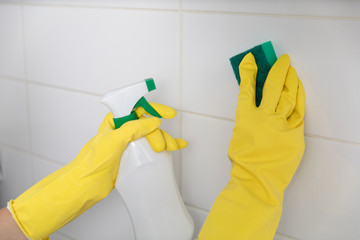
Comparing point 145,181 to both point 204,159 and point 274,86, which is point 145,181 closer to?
point 204,159

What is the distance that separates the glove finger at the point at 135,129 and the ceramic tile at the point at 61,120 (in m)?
0.28

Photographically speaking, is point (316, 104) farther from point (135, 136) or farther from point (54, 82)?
point (54, 82)

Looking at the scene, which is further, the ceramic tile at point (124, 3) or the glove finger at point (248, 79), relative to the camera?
the ceramic tile at point (124, 3)

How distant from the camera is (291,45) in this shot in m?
0.71

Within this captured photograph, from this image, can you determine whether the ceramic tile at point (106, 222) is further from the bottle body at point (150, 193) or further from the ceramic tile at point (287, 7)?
the ceramic tile at point (287, 7)

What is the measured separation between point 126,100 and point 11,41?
0.60 metres

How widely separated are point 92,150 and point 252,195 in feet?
0.96

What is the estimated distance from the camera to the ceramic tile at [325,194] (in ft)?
2.32

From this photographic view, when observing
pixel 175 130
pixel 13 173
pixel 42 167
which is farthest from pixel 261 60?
pixel 13 173

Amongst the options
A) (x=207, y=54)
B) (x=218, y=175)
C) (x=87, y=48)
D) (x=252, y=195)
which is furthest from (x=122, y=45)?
(x=252, y=195)

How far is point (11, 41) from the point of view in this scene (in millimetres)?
1184

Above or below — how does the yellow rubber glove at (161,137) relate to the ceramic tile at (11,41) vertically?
below

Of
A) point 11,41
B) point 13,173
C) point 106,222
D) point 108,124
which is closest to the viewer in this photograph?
point 108,124

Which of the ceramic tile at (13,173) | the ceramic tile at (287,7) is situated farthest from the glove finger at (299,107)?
the ceramic tile at (13,173)
